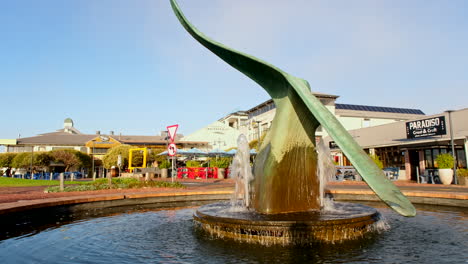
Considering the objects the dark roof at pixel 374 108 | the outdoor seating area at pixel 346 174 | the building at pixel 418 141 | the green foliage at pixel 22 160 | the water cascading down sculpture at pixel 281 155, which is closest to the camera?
the water cascading down sculpture at pixel 281 155

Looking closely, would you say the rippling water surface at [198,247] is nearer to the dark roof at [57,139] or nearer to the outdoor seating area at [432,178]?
the outdoor seating area at [432,178]

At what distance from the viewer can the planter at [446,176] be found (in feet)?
59.9

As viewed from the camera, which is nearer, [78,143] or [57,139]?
[78,143]

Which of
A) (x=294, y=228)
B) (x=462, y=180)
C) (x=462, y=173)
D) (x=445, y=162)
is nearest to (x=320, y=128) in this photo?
(x=445, y=162)

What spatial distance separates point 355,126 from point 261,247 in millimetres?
→ 44296

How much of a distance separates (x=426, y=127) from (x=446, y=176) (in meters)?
6.10

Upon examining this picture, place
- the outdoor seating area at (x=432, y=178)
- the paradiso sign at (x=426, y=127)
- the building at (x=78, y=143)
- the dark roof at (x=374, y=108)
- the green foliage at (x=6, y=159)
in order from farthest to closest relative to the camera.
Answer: the building at (x=78, y=143) < the green foliage at (x=6, y=159) < the dark roof at (x=374, y=108) < the paradiso sign at (x=426, y=127) < the outdoor seating area at (x=432, y=178)

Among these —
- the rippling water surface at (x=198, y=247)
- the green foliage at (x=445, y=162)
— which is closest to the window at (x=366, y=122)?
the green foliage at (x=445, y=162)

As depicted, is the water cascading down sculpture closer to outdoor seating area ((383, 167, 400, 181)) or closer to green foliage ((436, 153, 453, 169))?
green foliage ((436, 153, 453, 169))

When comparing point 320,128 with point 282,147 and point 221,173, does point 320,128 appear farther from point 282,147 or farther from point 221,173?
point 282,147

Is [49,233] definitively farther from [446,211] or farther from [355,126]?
[355,126]

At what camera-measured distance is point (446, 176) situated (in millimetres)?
18359

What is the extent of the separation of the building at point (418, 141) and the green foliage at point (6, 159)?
49.0 m

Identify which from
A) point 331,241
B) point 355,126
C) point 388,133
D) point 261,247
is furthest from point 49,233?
point 355,126
